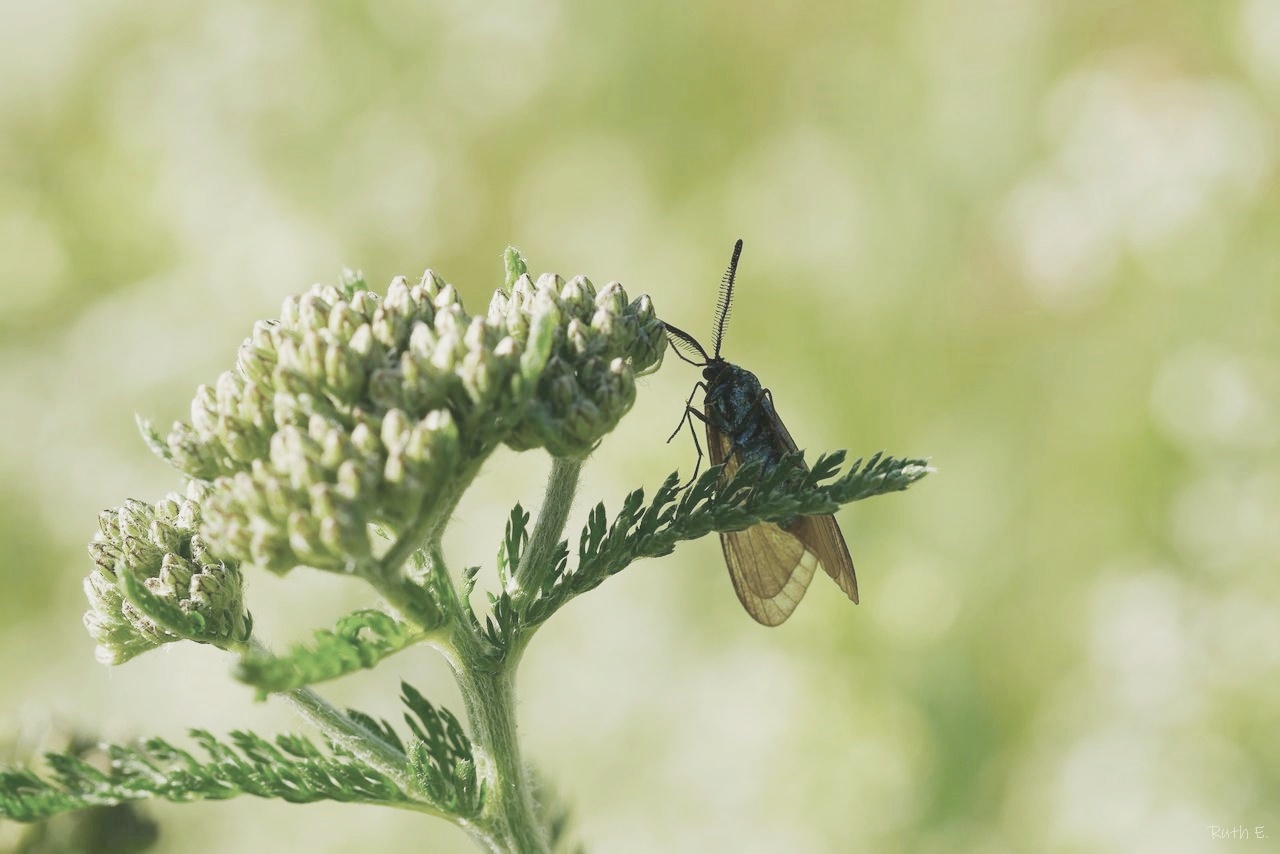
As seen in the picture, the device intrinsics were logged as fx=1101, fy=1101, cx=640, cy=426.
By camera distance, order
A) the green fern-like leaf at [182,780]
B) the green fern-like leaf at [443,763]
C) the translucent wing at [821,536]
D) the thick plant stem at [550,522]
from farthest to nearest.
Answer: the translucent wing at [821,536] → the thick plant stem at [550,522] → the green fern-like leaf at [443,763] → the green fern-like leaf at [182,780]

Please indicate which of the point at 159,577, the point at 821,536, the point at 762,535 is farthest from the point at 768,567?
the point at 159,577

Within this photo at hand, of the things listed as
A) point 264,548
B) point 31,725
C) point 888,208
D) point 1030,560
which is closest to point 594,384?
point 264,548

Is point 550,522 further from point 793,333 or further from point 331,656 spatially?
point 793,333

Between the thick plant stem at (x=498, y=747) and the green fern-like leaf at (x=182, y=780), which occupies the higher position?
the thick plant stem at (x=498, y=747)

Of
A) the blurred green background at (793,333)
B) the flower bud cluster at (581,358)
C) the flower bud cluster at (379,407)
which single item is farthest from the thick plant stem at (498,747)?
the blurred green background at (793,333)

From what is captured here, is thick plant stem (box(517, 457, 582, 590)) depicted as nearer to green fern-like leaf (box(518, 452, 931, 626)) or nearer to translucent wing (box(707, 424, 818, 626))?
green fern-like leaf (box(518, 452, 931, 626))

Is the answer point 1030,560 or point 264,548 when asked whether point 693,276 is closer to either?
point 1030,560

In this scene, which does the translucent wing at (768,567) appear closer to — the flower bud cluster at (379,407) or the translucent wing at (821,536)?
the translucent wing at (821,536)
